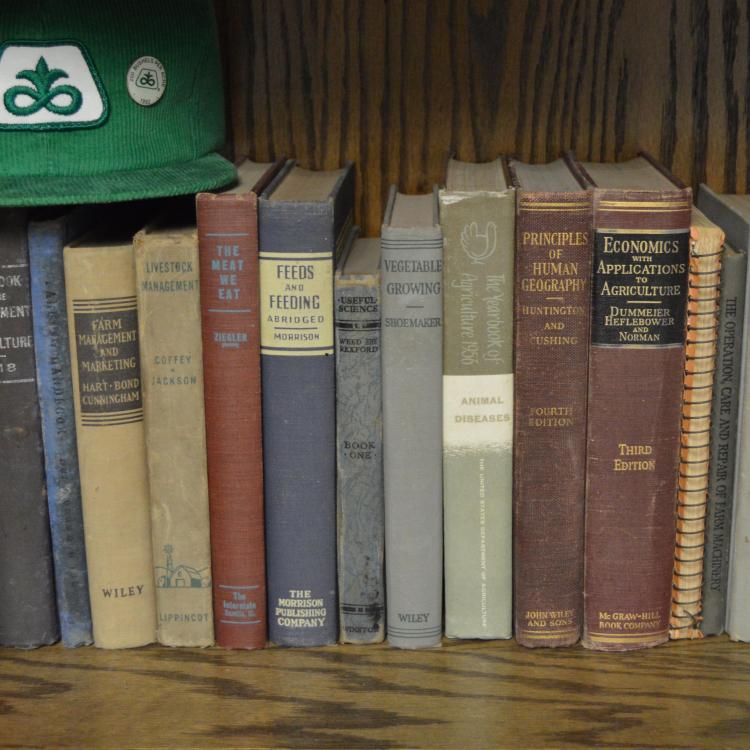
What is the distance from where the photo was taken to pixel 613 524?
0.81m

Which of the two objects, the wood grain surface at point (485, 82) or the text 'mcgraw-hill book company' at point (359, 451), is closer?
the text 'mcgraw-hill book company' at point (359, 451)

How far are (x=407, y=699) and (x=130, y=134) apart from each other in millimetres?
429

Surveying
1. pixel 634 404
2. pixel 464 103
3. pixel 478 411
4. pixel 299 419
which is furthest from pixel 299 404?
pixel 464 103

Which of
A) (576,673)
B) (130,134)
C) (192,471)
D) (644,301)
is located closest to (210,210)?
(130,134)

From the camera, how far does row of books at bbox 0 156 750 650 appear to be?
769 millimetres

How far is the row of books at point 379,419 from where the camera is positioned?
0.77m

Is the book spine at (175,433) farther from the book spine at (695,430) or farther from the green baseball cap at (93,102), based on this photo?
the book spine at (695,430)

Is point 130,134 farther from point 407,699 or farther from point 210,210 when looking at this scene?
point 407,699

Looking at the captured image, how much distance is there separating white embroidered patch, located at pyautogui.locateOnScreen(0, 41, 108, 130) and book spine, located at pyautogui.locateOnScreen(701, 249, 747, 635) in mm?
451

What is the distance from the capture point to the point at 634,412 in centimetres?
79

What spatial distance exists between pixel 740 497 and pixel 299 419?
323mm

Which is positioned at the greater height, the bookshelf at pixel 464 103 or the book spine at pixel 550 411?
the bookshelf at pixel 464 103

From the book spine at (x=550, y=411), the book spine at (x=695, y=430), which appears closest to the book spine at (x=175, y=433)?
the book spine at (x=550, y=411)

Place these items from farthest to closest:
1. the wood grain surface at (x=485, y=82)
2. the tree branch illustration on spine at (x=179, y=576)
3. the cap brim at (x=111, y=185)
→ the wood grain surface at (x=485, y=82)
the tree branch illustration on spine at (x=179, y=576)
the cap brim at (x=111, y=185)
